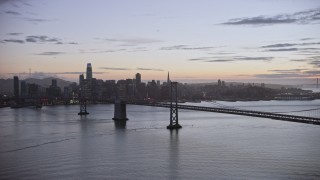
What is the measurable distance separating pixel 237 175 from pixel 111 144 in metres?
10.1

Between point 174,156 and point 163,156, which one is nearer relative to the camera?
point 174,156

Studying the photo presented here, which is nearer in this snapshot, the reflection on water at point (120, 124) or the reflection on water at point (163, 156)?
the reflection on water at point (163, 156)

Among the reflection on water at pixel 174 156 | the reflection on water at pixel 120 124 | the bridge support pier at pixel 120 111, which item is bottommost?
the reflection on water at pixel 174 156

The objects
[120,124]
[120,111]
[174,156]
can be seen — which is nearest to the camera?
[174,156]

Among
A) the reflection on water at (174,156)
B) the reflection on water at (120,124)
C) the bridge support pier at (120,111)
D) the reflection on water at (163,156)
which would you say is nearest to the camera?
the reflection on water at (163,156)

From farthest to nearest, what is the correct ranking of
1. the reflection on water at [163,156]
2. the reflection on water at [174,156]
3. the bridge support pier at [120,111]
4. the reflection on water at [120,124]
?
the bridge support pier at [120,111], the reflection on water at [120,124], the reflection on water at [174,156], the reflection on water at [163,156]

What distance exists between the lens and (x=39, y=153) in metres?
19.8

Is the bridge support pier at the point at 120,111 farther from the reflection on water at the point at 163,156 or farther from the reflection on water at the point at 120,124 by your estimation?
the reflection on water at the point at 163,156

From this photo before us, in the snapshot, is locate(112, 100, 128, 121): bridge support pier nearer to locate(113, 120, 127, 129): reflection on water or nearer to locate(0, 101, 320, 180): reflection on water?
locate(113, 120, 127, 129): reflection on water

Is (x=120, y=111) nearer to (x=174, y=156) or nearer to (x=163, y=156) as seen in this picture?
(x=163, y=156)

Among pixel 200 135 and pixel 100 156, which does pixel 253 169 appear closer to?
pixel 100 156

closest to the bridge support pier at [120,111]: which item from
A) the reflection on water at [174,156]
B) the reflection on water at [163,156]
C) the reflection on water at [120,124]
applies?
the reflection on water at [120,124]

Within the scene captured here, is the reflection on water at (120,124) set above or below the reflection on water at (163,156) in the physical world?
above

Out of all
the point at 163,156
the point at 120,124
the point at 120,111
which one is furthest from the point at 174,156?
the point at 120,111
